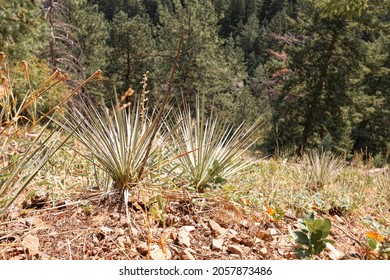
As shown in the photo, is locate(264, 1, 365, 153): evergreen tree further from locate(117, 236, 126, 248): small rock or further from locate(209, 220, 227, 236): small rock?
locate(117, 236, 126, 248): small rock

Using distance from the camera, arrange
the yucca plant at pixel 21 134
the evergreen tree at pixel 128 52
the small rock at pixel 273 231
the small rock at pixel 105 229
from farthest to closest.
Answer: the evergreen tree at pixel 128 52 → the small rock at pixel 273 231 → the small rock at pixel 105 229 → the yucca plant at pixel 21 134

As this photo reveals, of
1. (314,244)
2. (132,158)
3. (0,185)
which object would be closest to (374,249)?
(314,244)

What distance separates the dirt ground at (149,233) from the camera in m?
1.38

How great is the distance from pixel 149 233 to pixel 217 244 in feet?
1.03

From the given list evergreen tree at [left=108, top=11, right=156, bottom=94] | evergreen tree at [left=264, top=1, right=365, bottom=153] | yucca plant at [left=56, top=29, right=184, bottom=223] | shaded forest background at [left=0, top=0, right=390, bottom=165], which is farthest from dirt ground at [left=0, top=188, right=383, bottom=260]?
evergreen tree at [left=108, top=11, right=156, bottom=94]

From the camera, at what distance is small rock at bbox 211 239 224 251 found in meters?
1.50

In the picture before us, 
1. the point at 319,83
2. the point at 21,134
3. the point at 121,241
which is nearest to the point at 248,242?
the point at 121,241

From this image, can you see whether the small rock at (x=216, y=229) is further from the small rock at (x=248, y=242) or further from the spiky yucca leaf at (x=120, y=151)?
the spiky yucca leaf at (x=120, y=151)

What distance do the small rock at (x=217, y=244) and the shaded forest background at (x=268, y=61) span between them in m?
3.49

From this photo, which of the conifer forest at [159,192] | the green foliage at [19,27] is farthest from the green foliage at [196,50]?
the conifer forest at [159,192]

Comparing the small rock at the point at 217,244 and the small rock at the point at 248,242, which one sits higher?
the small rock at the point at 217,244

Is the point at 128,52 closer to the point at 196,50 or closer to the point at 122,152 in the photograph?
the point at 196,50

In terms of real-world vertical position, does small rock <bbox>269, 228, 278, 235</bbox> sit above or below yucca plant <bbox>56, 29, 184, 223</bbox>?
below

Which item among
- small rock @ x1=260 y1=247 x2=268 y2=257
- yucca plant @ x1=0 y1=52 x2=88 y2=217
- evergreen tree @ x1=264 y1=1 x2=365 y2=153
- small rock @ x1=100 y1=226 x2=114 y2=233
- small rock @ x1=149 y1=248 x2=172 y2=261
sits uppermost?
yucca plant @ x1=0 y1=52 x2=88 y2=217
